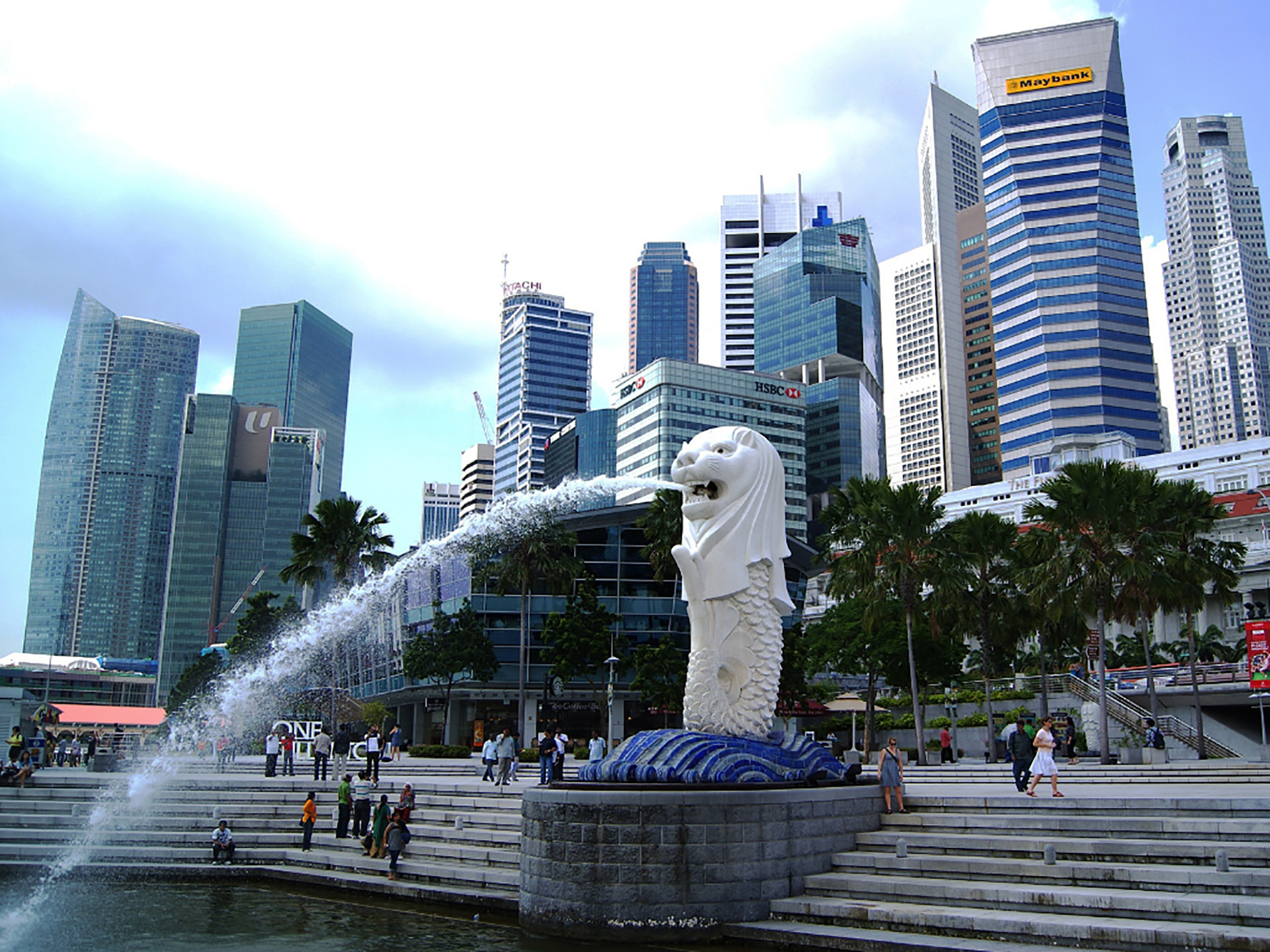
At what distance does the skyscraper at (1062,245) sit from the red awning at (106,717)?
107 m

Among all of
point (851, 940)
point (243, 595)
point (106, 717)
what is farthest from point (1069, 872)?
point (243, 595)

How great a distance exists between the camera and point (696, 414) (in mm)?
129875

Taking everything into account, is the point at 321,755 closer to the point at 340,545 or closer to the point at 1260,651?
the point at 340,545

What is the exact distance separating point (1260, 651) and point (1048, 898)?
85.2ft

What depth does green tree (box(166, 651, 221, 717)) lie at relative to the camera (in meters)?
70.3

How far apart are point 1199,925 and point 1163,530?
2656 cm

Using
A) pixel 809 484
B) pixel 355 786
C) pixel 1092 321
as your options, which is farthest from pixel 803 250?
pixel 355 786

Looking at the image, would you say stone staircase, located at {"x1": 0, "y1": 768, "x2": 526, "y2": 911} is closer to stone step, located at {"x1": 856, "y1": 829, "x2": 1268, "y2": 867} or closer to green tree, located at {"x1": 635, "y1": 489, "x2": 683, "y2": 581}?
stone step, located at {"x1": 856, "y1": 829, "x2": 1268, "y2": 867}

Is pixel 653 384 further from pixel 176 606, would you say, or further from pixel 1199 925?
pixel 1199 925

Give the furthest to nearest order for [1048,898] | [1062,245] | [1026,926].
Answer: [1062,245] → [1048,898] → [1026,926]

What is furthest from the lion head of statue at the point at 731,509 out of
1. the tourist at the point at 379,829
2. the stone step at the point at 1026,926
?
the tourist at the point at 379,829

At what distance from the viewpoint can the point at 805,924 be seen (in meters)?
13.3

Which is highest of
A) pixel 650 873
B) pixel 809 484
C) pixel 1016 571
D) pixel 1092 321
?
pixel 1092 321

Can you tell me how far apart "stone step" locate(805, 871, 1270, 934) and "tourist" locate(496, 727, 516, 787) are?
11.4 meters
